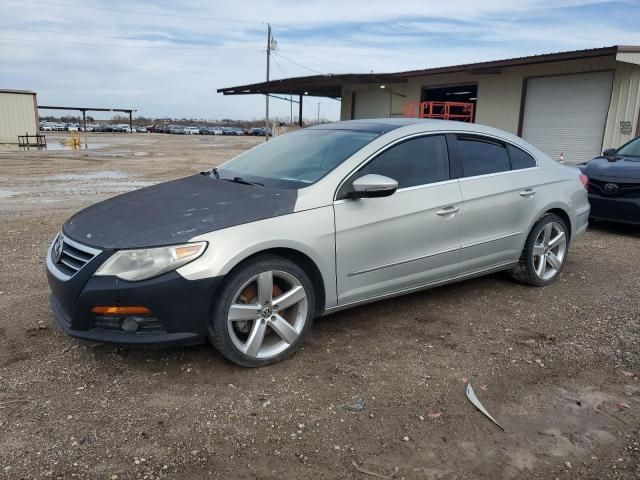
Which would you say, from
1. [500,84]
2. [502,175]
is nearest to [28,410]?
[502,175]

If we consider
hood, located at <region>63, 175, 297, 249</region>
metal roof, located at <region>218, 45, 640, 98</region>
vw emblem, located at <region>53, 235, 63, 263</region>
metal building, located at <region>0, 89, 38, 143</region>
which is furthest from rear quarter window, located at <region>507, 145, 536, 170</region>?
metal building, located at <region>0, 89, 38, 143</region>

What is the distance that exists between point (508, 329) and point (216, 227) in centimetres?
245

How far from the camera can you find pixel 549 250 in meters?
5.27

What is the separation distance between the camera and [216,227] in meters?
3.25

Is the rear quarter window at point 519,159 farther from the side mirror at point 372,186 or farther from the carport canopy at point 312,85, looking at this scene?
the carport canopy at point 312,85

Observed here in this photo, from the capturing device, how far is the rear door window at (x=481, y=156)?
4.58m

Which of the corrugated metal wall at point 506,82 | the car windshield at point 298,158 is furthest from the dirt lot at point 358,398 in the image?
the corrugated metal wall at point 506,82

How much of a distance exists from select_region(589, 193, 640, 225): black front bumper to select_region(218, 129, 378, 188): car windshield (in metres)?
5.11

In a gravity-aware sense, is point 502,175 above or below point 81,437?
above

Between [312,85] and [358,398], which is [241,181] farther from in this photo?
[312,85]

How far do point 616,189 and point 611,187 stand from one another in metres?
0.07

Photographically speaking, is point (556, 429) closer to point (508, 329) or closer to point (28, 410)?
point (508, 329)

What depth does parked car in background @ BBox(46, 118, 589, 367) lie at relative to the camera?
3119 mm

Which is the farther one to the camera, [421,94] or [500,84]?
[421,94]
